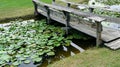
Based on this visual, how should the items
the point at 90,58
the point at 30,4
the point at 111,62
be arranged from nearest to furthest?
1. the point at 111,62
2. the point at 90,58
3. the point at 30,4

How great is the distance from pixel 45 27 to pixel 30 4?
4.85 m

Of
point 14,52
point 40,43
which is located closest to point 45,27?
point 40,43

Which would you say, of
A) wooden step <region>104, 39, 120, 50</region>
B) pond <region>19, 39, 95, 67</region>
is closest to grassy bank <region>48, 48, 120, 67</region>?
wooden step <region>104, 39, 120, 50</region>

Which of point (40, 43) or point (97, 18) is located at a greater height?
point (97, 18)

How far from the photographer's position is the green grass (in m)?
12.4

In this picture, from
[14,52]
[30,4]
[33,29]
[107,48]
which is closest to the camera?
[107,48]

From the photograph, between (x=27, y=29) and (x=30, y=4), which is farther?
(x=30, y=4)

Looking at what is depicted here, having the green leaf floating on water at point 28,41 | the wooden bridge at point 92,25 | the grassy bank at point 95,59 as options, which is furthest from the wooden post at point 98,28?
the green leaf floating on water at point 28,41

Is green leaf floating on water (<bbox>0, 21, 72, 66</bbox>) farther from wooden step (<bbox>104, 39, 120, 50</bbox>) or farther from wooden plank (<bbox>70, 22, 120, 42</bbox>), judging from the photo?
wooden step (<bbox>104, 39, 120, 50</bbox>)

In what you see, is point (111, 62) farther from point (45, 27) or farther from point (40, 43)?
point (45, 27)

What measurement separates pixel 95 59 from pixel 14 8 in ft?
28.6

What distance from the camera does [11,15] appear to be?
40.4 feet

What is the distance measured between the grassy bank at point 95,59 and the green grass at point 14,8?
667cm

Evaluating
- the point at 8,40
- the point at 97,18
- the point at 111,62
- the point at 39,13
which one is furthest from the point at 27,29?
the point at 111,62
